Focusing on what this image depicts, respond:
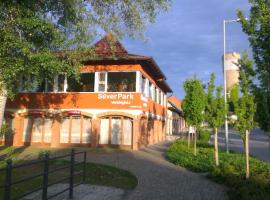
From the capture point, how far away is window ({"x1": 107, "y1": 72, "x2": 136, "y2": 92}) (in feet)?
89.0

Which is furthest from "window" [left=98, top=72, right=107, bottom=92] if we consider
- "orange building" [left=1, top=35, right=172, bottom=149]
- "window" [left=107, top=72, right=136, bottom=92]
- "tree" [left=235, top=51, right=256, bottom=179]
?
"tree" [left=235, top=51, right=256, bottom=179]

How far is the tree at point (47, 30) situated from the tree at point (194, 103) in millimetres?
4311

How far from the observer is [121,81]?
2728cm

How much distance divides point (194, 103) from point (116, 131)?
681 cm

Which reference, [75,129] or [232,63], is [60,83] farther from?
[232,63]

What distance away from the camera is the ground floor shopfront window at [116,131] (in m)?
26.9

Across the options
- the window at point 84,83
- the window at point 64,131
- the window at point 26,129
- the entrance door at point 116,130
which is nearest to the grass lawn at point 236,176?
the entrance door at point 116,130

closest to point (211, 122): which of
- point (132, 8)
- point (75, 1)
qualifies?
point (132, 8)

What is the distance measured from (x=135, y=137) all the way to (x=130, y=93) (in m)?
2.86

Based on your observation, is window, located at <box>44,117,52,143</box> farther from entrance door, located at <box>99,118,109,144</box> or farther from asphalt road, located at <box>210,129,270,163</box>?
asphalt road, located at <box>210,129,270,163</box>

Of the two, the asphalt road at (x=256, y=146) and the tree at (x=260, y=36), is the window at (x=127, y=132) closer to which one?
the asphalt road at (x=256, y=146)

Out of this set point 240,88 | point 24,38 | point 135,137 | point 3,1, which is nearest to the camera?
point 240,88

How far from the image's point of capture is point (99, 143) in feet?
89.3

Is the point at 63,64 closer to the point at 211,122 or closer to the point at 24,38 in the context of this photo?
the point at 24,38
